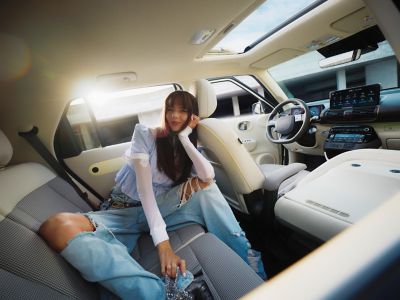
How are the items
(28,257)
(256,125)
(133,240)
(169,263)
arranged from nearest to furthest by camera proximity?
(28,257), (169,263), (133,240), (256,125)

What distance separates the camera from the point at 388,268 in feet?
0.95

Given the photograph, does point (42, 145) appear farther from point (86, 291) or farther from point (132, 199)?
point (86, 291)

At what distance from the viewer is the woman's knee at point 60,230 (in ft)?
2.86

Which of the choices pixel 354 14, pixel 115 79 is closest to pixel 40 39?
pixel 115 79

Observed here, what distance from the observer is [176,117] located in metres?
1.46

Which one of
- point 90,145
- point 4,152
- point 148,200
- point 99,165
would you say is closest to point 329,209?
point 148,200

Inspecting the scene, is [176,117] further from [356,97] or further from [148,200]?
[356,97]

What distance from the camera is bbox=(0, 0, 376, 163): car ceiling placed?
115 centimetres

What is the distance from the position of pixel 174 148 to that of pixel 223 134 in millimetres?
353

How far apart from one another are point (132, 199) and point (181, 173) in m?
0.38

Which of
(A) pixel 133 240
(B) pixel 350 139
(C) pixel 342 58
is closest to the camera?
(A) pixel 133 240

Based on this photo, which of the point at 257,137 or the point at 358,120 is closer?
the point at 358,120

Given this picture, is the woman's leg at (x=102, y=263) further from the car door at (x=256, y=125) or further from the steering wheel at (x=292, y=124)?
the car door at (x=256, y=125)

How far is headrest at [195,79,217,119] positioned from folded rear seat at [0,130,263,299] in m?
0.83
